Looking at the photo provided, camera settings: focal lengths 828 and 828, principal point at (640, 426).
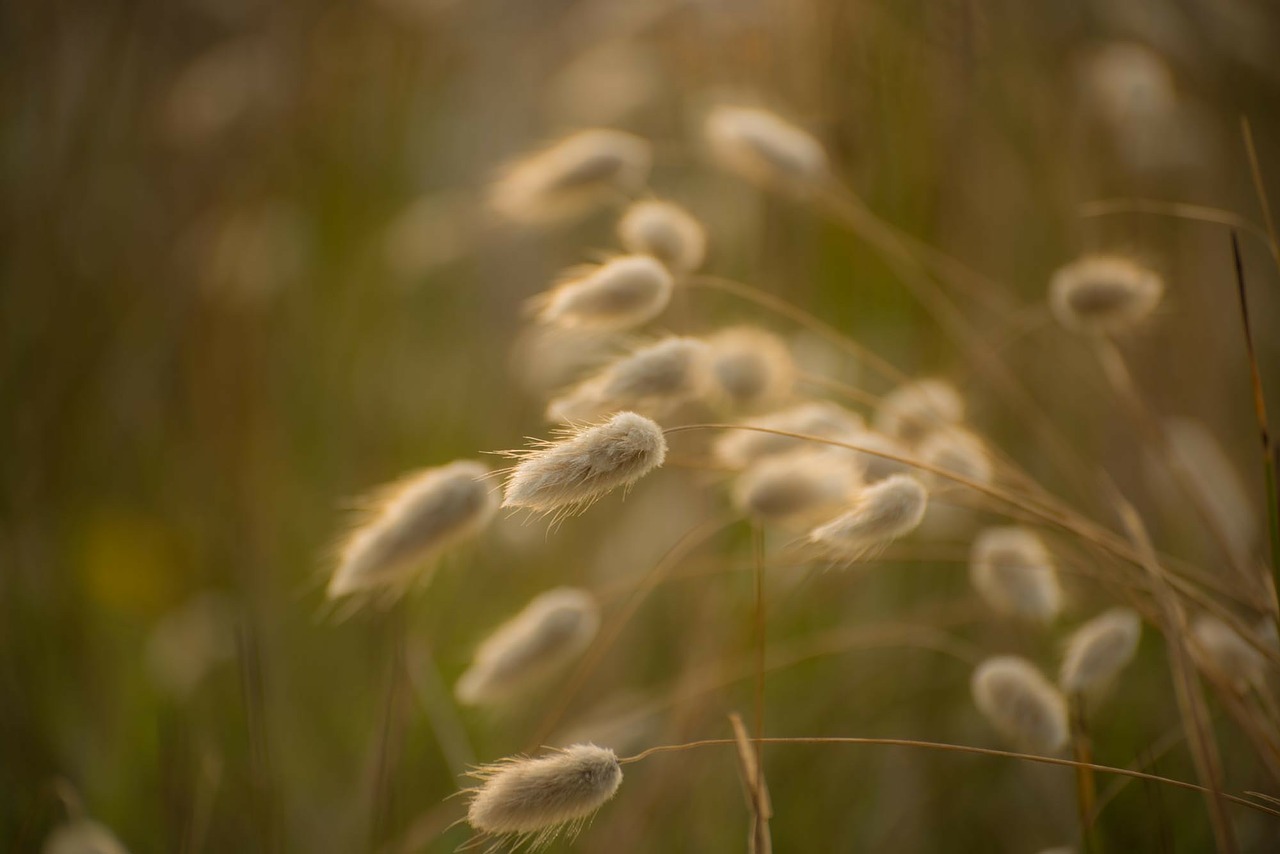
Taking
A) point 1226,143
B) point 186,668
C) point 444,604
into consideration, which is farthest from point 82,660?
point 1226,143

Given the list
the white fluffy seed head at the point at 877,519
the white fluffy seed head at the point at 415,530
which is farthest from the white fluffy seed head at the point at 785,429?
the white fluffy seed head at the point at 415,530

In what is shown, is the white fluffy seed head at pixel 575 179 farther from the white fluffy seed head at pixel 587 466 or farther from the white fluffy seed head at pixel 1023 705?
the white fluffy seed head at pixel 1023 705

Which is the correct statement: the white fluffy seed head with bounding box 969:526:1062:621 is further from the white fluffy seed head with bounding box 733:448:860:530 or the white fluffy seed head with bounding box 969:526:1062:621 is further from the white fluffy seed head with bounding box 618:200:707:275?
the white fluffy seed head with bounding box 618:200:707:275

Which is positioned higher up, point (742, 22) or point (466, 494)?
point (742, 22)

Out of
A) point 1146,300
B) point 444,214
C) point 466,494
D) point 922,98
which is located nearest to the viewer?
point 466,494

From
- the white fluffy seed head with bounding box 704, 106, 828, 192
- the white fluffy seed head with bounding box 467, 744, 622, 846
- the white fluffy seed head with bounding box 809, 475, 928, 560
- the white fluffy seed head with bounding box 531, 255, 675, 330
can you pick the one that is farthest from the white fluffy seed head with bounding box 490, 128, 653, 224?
the white fluffy seed head with bounding box 467, 744, 622, 846

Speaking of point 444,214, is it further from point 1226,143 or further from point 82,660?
point 1226,143

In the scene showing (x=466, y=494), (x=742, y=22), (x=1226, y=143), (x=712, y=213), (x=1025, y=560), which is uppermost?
(x=742, y=22)
